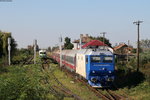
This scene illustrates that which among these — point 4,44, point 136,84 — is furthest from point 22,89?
point 4,44

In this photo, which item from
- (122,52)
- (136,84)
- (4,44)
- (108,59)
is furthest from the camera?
(122,52)


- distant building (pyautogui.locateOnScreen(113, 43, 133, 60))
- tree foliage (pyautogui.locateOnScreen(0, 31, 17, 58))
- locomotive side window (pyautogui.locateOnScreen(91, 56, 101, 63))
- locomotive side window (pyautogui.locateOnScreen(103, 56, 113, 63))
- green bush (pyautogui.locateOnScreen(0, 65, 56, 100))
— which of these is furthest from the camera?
distant building (pyautogui.locateOnScreen(113, 43, 133, 60))

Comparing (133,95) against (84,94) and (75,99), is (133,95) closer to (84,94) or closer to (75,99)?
(84,94)

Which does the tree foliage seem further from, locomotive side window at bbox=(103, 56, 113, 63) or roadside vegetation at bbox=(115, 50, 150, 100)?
locomotive side window at bbox=(103, 56, 113, 63)

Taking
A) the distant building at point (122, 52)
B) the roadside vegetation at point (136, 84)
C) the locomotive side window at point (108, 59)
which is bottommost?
the roadside vegetation at point (136, 84)

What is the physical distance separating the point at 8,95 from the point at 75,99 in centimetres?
811

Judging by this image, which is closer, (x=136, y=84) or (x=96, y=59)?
(x=96, y=59)

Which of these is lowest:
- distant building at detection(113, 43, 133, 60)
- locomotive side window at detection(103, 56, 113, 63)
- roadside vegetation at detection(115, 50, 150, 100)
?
roadside vegetation at detection(115, 50, 150, 100)

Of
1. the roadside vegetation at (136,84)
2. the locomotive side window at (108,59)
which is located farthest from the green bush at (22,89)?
the locomotive side window at (108,59)

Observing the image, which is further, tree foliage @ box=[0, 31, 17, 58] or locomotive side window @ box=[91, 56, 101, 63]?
tree foliage @ box=[0, 31, 17, 58]

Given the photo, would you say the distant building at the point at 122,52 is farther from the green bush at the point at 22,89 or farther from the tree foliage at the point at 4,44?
the green bush at the point at 22,89

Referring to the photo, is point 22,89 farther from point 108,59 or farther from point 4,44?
point 4,44

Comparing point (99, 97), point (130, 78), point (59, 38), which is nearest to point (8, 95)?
point (99, 97)

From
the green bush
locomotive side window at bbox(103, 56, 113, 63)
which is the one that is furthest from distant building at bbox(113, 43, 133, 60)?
the green bush
